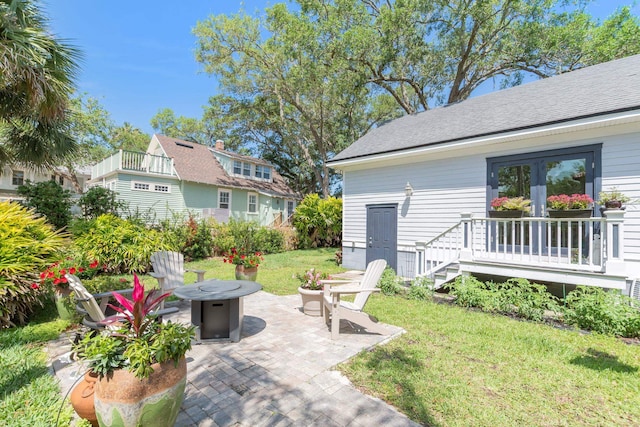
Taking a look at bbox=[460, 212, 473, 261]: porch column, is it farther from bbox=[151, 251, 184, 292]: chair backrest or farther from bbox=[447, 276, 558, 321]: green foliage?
bbox=[151, 251, 184, 292]: chair backrest

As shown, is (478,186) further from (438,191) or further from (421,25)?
(421,25)

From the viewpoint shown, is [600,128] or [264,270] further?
[264,270]

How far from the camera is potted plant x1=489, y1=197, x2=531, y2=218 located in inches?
252

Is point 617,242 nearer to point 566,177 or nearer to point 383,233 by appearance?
point 566,177

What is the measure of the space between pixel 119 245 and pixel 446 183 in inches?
399

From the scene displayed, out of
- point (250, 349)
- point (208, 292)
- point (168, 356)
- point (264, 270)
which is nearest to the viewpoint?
point (168, 356)

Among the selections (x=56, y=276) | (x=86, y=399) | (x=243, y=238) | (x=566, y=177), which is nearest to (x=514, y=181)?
(x=566, y=177)

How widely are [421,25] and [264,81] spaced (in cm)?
1085

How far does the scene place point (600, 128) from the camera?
6.09m

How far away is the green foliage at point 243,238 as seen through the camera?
44.6ft

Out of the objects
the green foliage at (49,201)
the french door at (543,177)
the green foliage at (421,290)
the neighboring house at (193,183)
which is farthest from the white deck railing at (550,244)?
the neighboring house at (193,183)

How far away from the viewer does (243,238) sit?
46.4ft

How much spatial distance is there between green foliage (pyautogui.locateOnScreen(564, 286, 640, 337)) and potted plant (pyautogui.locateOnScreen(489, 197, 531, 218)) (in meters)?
1.91

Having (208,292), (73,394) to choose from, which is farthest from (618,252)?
(73,394)
